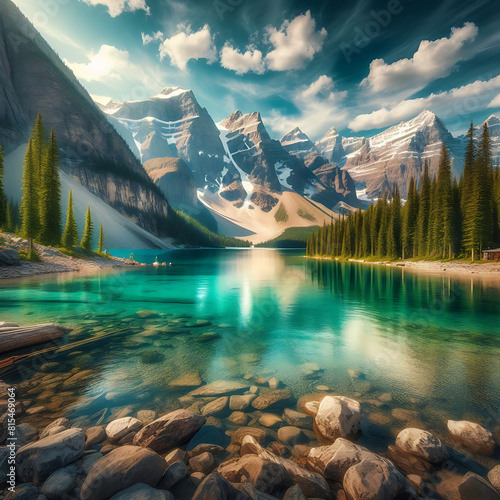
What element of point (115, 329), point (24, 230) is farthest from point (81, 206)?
point (115, 329)

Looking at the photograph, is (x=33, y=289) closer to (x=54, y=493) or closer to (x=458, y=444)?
(x=54, y=493)

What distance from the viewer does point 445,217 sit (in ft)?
196

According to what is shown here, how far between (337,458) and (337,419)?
1333 mm

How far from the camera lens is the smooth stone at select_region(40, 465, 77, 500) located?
4.12 m

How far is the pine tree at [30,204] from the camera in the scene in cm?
4547

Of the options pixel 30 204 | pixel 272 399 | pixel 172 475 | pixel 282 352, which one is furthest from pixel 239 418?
pixel 30 204

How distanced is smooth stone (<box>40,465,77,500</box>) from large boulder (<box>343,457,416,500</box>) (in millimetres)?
4644

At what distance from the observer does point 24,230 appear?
154 ft

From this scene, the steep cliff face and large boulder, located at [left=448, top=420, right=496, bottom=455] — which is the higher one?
the steep cliff face

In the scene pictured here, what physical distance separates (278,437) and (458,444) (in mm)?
4104

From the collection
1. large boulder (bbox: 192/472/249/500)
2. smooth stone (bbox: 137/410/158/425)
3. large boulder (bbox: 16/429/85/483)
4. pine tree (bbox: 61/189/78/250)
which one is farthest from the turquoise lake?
pine tree (bbox: 61/189/78/250)

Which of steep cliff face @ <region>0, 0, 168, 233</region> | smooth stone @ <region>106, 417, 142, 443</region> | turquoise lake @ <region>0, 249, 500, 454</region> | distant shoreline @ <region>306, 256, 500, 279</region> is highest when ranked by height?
steep cliff face @ <region>0, 0, 168, 233</region>

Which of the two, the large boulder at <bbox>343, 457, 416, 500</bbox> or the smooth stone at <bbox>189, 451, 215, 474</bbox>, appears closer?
the large boulder at <bbox>343, 457, 416, 500</bbox>

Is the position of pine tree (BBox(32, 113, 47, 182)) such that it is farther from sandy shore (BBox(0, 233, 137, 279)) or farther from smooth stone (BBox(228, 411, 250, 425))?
smooth stone (BBox(228, 411, 250, 425))
